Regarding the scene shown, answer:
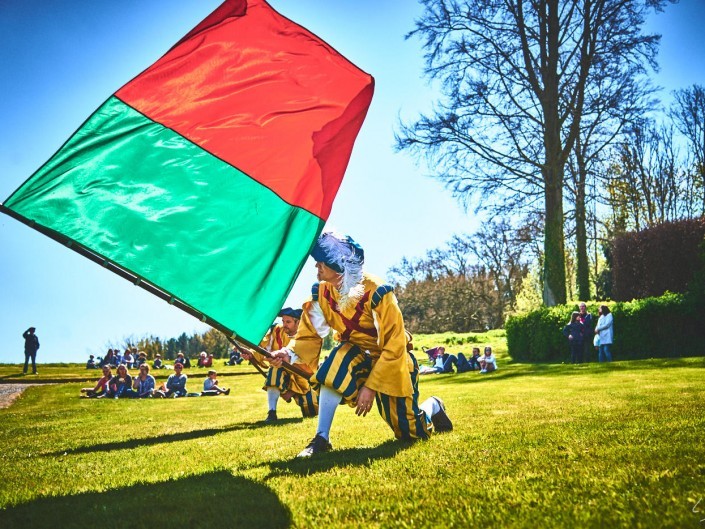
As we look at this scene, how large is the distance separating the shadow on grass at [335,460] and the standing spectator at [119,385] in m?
13.1

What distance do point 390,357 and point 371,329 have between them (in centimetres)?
35

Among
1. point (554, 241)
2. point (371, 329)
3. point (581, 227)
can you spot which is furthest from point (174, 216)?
point (581, 227)

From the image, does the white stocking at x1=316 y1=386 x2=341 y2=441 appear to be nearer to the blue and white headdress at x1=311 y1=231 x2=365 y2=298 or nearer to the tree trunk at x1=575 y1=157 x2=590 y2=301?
the blue and white headdress at x1=311 y1=231 x2=365 y2=298

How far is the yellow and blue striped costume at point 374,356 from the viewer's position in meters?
4.08

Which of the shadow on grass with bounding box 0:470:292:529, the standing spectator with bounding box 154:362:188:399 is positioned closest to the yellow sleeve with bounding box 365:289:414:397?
the shadow on grass with bounding box 0:470:292:529

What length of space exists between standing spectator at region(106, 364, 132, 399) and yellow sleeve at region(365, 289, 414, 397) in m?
13.4

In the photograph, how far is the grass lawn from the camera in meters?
2.33

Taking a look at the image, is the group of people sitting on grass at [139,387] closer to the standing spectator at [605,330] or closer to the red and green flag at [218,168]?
the standing spectator at [605,330]

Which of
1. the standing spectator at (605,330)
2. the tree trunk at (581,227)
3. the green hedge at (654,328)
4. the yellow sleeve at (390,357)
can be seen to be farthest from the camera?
the tree trunk at (581,227)

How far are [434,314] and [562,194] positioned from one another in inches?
1214

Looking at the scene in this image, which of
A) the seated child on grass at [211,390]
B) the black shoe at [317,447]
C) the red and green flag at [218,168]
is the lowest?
the seated child on grass at [211,390]

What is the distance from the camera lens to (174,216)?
3791 mm

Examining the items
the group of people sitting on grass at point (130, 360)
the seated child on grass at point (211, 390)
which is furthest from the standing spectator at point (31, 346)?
the seated child on grass at point (211, 390)

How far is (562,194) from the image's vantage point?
19.7 m
